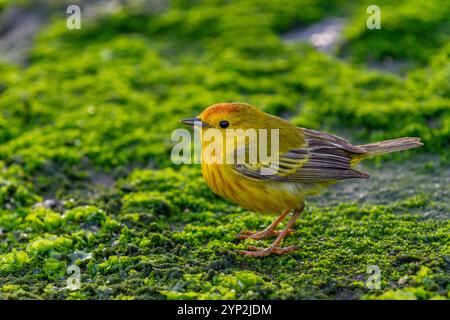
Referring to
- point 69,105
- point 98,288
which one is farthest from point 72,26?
point 98,288

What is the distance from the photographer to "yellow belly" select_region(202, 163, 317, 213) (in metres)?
5.71

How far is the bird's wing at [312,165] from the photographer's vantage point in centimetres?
571

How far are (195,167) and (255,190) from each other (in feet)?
5.41

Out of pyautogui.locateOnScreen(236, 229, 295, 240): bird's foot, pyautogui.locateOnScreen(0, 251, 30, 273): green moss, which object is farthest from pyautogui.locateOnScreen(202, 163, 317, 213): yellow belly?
pyautogui.locateOnScreen(0, 251, 30, 273): green moss

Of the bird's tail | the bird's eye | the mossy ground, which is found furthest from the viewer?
the bird's tail

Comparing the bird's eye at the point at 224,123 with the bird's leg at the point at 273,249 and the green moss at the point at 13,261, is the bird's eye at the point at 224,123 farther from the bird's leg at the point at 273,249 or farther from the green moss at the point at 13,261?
the green moss at the point at 13,261

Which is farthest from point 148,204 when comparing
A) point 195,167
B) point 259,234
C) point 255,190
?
point 255,190

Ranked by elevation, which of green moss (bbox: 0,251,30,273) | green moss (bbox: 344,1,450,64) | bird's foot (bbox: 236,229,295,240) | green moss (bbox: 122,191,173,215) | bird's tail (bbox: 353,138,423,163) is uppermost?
green moss (bbox: 344,1,450,64)

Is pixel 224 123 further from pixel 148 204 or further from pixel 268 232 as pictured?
pixel 148 204

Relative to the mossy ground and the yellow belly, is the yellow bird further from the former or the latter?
the mossy ground

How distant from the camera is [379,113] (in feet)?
25.7

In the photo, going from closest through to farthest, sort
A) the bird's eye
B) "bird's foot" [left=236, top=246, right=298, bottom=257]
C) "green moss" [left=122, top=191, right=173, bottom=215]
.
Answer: "bird's foot" [left=236, top=246, right=298, bottom=257]
the bird's eye
"green moss" [left=122, top=191, right=173, bottom=215]

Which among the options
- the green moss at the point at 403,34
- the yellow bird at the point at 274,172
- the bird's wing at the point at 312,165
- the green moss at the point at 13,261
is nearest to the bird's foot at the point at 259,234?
the yellow bird at the point at 274,172

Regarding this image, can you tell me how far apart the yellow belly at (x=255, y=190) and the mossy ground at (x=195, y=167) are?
15.2 inches
